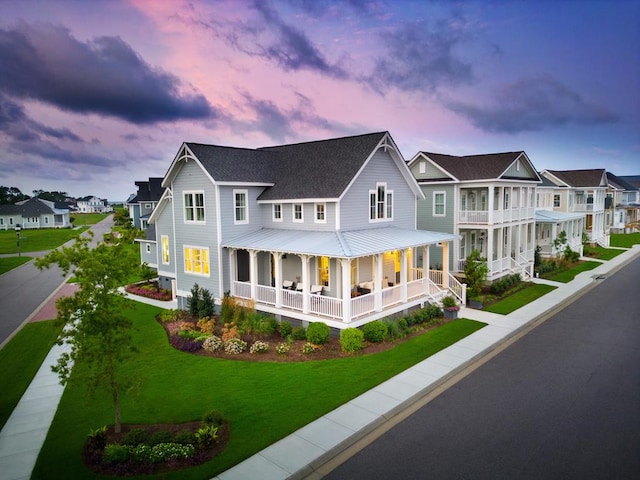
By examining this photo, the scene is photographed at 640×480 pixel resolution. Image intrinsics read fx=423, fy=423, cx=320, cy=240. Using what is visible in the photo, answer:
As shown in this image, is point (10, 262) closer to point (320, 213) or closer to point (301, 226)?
point (301, 226)

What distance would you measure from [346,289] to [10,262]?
4438 centimetres

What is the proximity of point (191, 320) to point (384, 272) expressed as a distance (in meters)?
11.0

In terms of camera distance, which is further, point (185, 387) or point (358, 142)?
point (358, 142)

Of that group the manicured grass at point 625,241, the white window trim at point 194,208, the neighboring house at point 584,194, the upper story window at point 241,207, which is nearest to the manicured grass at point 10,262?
the white window trim at point 194,208

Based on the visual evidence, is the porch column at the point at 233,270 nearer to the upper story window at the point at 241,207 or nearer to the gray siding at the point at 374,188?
the upper story window at the point at 241,207

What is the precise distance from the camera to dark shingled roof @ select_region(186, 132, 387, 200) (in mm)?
21531

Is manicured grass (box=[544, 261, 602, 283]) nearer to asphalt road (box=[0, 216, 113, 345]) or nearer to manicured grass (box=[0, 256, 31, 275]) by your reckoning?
asphalt road (box=[0, 216, 113, 345])

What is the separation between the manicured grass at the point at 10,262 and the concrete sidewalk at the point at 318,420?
30.1m

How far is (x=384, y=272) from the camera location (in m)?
24.5

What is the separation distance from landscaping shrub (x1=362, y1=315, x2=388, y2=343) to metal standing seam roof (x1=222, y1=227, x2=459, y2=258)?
303 centimetres

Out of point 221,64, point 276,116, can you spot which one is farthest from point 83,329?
point 276,116

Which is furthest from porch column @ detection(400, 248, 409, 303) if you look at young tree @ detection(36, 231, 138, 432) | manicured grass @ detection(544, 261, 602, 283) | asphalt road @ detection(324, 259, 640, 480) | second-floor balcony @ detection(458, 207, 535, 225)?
manicured grass @ detection(544, 261, 602, 283)

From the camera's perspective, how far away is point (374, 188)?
74.7 feet

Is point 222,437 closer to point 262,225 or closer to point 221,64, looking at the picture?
point 262,225
